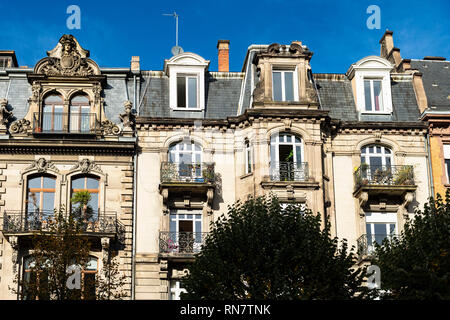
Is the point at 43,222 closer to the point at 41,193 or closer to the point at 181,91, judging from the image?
the point at 41,193

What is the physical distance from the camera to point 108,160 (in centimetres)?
3638

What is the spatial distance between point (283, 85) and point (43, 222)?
11.8 m

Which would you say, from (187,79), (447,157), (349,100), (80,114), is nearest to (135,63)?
(187,79)

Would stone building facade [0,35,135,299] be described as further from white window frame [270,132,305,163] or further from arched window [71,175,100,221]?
white window frame [270,132,305,163]

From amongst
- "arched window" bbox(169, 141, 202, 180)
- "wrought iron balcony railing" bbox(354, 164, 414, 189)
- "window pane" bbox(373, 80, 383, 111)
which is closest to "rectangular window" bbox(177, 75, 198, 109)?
"arched window" bbox(169, 141, 202, 180)

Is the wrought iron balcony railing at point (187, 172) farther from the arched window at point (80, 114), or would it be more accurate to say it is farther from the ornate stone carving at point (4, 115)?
the ornate stone carving at point (4, 115)

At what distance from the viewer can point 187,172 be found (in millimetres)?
36250

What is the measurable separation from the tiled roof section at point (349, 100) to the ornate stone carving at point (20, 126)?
12.9 m

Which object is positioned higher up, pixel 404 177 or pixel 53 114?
pixel 53 114

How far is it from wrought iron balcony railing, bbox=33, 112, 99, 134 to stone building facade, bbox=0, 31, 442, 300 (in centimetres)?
8

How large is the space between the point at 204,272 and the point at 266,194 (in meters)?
6.88

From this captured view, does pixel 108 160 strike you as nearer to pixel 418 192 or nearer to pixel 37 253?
Answer: pixel 37 253
